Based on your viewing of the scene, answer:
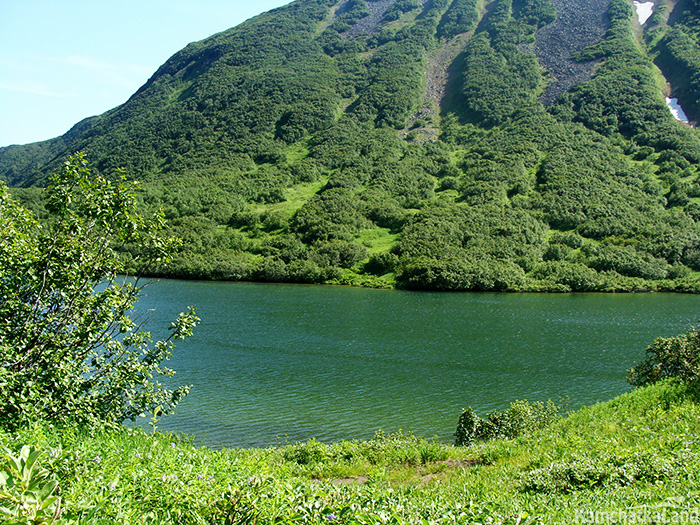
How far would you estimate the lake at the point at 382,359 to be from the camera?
81.7 feet

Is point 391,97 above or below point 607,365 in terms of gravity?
above

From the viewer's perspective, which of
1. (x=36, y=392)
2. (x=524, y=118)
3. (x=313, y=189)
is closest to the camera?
(x=36, y=392)

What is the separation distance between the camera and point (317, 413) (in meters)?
25.7

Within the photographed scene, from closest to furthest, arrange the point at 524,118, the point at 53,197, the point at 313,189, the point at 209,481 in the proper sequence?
the point at 209,481, the point at 53,197, the point at 313,189, the point at 524,118

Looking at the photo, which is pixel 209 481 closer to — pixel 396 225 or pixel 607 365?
pixel 607 365

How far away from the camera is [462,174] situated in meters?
140

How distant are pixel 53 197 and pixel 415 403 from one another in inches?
898

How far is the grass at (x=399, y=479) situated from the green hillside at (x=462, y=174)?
2951 inches

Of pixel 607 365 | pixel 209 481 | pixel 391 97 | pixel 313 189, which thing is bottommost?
pixel 607 365

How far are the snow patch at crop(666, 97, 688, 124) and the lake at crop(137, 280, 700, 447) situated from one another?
11422cm

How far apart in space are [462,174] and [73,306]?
5489 inches

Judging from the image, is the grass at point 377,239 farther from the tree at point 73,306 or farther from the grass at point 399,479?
the tree at point 73,306

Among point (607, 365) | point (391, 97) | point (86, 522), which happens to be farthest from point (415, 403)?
point (391, 97)

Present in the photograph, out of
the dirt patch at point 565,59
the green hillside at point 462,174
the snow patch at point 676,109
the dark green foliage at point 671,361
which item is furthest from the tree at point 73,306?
the snow patch at point 676,109
